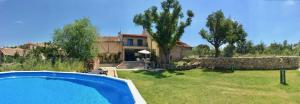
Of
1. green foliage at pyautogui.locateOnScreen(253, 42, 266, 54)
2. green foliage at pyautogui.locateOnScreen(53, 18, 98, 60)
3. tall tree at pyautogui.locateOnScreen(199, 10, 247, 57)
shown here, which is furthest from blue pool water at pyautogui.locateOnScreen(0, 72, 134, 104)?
green foliage at pyautogui.locateOnScreen(253, 42, 266, 54)

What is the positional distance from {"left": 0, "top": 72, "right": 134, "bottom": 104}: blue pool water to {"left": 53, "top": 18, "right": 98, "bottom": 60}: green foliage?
13.9 m

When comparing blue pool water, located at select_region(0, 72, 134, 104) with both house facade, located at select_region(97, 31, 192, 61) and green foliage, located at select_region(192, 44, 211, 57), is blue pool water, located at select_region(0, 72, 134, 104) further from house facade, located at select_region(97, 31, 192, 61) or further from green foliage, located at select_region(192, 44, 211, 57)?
→ green foliage, located at select_region(192, 44, 211, 57)

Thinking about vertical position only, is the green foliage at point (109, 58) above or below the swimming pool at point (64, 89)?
above

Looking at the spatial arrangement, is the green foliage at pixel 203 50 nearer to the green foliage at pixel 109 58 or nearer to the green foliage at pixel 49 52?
the green foliage at pixel 109 58

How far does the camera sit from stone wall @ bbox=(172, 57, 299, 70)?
29.6 metres

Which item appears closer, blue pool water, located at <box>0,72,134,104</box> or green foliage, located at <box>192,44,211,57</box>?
blue pool water, located at <box>0,72,134,104</box>

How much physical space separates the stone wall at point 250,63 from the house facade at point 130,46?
13466 millimetres

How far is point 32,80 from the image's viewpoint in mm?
19766

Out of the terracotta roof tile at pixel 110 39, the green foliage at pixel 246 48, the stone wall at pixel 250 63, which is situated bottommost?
the stone wall at pixel 250 63

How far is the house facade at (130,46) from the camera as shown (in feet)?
155

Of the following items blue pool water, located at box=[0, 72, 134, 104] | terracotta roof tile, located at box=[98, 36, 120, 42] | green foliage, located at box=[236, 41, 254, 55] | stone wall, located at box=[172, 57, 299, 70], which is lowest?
blue pool water, located at box=[0, 72, 134, 104]

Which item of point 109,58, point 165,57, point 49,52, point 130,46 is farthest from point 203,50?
point 49,52

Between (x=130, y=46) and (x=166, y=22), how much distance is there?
1362 centimetres

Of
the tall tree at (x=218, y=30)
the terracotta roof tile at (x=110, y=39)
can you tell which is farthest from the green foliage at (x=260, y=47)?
the terracotta roof tile at (x=110, y=39)
